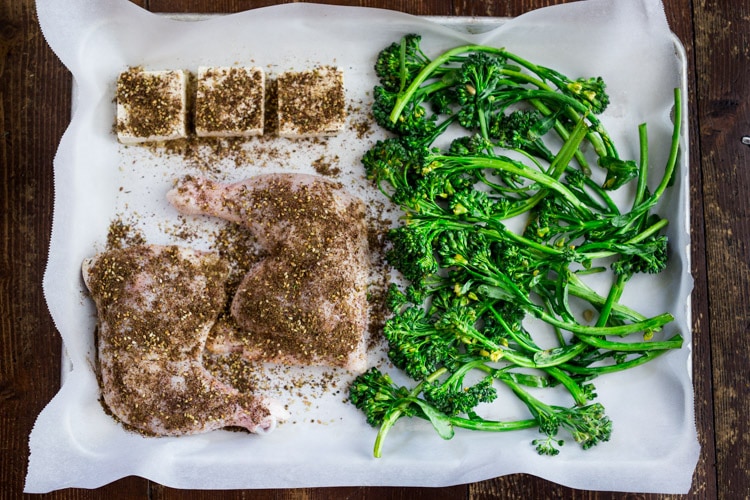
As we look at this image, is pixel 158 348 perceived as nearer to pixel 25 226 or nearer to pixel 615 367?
pixel 25 226

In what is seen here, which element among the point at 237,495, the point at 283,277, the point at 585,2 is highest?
the point at 585,2

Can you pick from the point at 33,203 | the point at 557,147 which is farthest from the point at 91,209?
the point at 557,147

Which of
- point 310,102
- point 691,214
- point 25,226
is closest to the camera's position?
point 310,102

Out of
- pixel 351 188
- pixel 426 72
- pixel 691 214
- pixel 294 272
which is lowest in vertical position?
pixel 294 272

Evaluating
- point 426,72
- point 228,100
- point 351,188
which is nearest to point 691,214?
point 426,72

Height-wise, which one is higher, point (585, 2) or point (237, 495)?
point (585, 2)

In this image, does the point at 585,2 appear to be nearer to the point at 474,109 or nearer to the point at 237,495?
the point at 474,109

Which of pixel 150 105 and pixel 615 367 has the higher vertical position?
pixel 150 105

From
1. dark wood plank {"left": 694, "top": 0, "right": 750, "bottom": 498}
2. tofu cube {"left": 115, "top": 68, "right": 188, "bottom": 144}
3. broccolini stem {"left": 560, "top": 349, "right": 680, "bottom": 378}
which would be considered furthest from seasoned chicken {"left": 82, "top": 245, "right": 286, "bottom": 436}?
dark wood plank {"left": 694, "top": 0, "right": 750, "bottom": 498}

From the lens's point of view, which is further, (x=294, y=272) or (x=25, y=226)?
(x=25, y=226)
